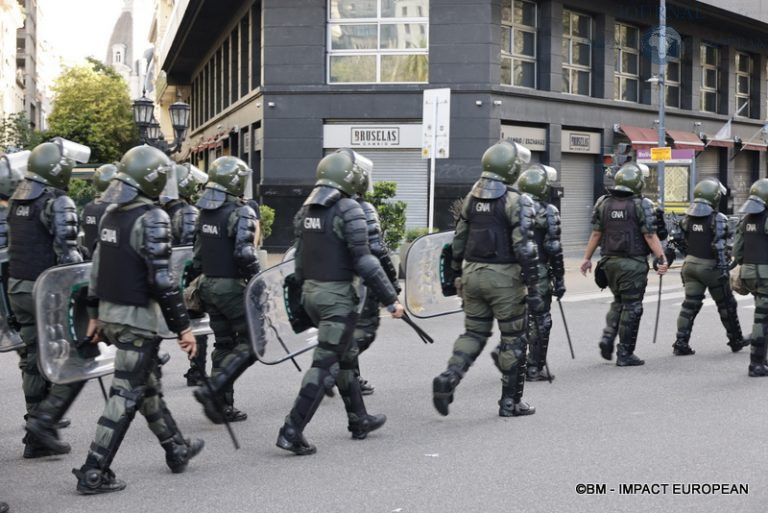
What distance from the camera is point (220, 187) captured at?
23.6ft

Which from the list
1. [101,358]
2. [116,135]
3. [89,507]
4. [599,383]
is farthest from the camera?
[116,135]

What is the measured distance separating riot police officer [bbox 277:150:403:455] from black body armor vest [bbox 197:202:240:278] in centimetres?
89

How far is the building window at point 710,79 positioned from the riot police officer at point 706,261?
24.3 meters

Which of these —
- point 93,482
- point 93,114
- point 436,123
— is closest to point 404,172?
point 436,123

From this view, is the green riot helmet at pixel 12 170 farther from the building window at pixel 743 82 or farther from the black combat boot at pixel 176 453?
the building window at pixel 743 82

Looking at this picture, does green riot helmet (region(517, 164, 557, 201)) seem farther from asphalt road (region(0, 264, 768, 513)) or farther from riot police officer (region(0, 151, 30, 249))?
riot police officer (region(0, 151, 30, 249))

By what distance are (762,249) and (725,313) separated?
4.67ft

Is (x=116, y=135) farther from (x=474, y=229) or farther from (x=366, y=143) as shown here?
(x=474, y=229)

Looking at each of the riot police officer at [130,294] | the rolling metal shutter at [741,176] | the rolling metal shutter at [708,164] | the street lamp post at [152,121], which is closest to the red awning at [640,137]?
the rolling metal shutter at [708,164]

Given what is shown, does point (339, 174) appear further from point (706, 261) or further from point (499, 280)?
point (706, 261)

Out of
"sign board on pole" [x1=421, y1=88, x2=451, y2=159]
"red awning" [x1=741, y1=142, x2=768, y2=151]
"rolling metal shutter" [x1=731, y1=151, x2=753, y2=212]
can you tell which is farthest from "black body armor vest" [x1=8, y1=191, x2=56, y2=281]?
"rolling metal shutter" [x1=731, y1=151, x2=753, y2=212]

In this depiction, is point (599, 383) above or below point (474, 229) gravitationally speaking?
below

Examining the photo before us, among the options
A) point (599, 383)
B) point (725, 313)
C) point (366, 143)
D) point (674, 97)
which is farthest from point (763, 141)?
point (599, 383)

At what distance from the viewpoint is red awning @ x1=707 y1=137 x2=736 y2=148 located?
1267 inches
